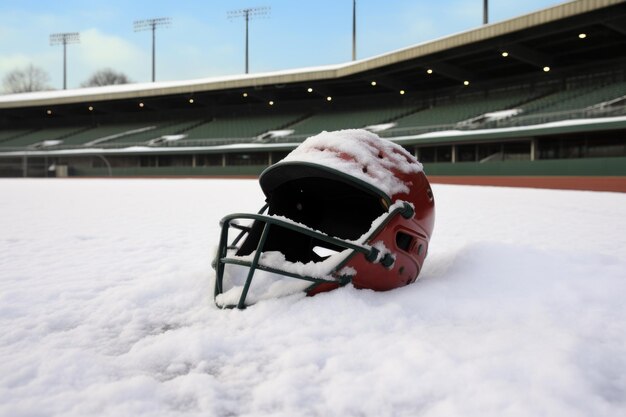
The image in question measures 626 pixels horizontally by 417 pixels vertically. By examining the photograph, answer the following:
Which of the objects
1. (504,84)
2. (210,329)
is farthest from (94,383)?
(504,84)

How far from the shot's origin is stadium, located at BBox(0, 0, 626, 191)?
862 inches

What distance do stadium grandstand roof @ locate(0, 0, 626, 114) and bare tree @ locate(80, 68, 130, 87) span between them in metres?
42.0

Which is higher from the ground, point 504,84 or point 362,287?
point 504,84

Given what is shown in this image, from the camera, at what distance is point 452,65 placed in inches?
1115

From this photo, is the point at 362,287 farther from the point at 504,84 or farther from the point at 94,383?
the point at 504,84

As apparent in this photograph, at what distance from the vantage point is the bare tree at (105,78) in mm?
82875

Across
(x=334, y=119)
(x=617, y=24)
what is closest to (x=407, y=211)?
(x=617, y=24)

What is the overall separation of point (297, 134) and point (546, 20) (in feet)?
59.4

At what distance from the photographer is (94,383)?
1.84 m

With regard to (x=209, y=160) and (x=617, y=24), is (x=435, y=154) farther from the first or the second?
(x=209, y=160)

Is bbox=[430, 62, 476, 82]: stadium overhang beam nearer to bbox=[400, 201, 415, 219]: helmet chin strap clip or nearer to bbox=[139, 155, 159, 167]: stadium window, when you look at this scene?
bbox=[139, 155, 159, 167]: stadium window

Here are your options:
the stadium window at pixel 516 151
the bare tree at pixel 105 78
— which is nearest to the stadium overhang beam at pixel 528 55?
the stadium window at pixel 516 151

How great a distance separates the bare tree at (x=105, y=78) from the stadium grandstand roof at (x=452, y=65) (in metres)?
42.0

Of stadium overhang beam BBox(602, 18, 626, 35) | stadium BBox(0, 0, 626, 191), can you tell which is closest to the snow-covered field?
stadium BBox(0, 0, 626, 191)
